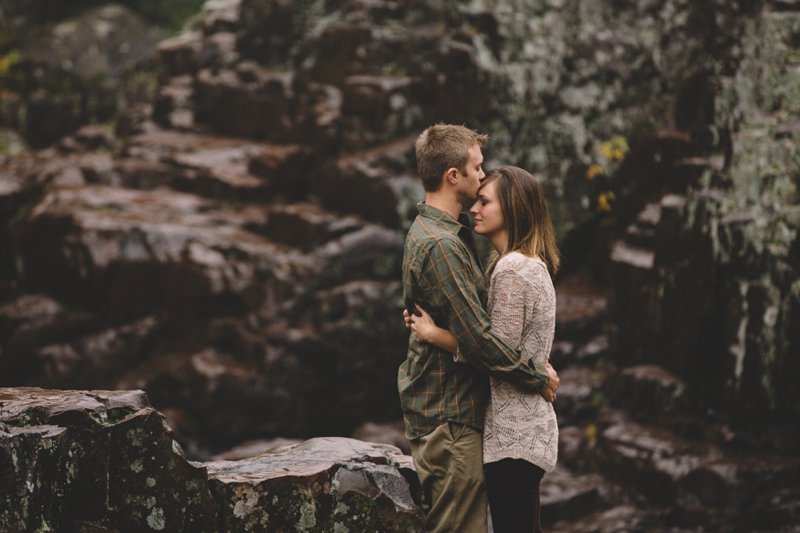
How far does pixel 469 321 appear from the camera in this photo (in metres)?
4.41

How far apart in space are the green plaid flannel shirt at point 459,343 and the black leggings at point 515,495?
0.28 meters

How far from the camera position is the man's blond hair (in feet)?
15.6

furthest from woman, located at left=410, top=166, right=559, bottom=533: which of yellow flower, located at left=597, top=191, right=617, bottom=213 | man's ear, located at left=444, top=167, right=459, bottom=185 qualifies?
yellow flower, located at left=597, top=191, right=617, bottom=213

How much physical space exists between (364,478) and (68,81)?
69.1 feet

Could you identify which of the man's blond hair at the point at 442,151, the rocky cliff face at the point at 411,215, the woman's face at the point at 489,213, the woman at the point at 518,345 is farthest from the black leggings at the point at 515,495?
the rocky cliff face at the point at 411,215

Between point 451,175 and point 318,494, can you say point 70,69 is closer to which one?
point 451,175

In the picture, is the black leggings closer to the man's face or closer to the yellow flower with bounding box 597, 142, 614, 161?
the man's face

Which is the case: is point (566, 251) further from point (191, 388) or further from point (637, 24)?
point (191, 388)

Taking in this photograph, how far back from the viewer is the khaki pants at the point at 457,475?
458 centimetres

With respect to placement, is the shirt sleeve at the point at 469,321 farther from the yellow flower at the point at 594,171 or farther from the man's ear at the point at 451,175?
the yellow flower at the point at 594,171

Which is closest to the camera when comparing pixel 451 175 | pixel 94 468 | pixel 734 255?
pixel 94 468

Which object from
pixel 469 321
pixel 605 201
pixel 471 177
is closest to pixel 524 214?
pixel 471 177

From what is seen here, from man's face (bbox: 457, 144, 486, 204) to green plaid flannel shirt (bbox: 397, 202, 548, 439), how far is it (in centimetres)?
17

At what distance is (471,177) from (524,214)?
38cm
